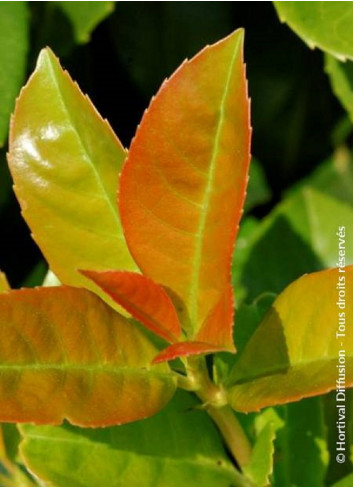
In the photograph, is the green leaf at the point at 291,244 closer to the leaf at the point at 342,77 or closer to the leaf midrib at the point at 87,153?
the leaf at the point at 342,77

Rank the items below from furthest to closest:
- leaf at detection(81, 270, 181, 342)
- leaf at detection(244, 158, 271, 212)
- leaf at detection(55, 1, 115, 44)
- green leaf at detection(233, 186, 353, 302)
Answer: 1. leaf at detection(244, 158, 271, 212)
2. green leaf at detection(233, 186, 353, 302)
3. leaf at detection(55, 1, 115, 44)
4. leaf at detection(81, 270, 181, 342)

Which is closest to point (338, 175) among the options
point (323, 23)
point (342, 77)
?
point (342, 77)

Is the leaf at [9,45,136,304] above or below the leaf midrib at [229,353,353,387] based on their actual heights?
above

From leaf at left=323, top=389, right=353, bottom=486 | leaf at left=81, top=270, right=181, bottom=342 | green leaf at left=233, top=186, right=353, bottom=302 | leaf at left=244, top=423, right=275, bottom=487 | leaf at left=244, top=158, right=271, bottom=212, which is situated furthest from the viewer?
leaf at left=244, top=158, right=271, bottom=212

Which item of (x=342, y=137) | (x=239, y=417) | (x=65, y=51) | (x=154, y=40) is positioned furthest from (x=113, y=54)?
(x=239, y=417)

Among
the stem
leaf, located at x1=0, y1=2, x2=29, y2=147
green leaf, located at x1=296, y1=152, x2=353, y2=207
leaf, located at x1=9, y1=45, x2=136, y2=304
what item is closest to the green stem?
the stem

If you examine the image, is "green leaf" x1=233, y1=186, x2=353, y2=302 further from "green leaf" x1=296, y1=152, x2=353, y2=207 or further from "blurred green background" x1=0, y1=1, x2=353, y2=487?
"green leaf" x1=296, y1=152, x2=353, y2=207

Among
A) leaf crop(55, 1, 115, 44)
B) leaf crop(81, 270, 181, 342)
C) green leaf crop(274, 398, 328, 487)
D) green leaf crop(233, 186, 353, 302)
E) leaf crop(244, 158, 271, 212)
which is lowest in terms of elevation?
green leaf crop(274, 398, 328, 487)
